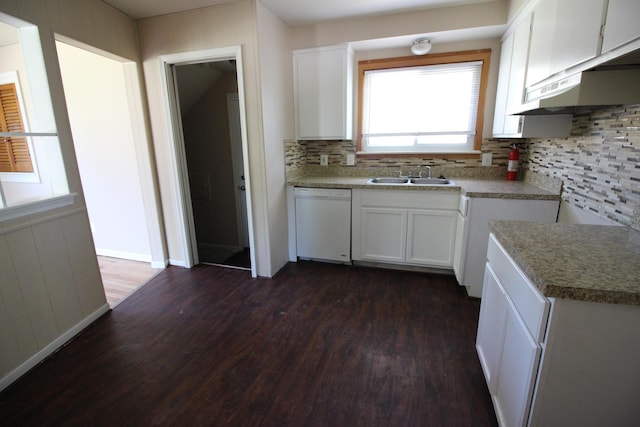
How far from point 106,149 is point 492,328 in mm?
3641

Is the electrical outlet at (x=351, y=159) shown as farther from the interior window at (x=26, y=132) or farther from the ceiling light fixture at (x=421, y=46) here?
the interior window at (x=26, y=132)

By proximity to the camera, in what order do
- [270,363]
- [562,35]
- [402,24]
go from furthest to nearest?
1. [402,24]
2. [270,363]
3. [562,35]

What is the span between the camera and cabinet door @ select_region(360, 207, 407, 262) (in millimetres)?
2787

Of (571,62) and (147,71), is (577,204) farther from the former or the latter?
(147,71)

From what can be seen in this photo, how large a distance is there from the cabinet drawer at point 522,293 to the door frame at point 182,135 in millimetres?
2005

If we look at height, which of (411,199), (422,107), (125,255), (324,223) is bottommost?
(125,255)

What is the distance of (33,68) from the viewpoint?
191 centimetres

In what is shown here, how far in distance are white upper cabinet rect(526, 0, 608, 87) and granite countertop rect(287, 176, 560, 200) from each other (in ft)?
2.49

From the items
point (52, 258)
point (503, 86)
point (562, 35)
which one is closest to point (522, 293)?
point (562, 35)

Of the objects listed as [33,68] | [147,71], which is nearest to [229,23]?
[147,71]

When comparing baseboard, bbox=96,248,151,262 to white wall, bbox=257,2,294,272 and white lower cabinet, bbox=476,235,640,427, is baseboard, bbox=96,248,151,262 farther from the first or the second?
white lower cabinet, bbox=476,235,640,427

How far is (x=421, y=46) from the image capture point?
2758 millimetres

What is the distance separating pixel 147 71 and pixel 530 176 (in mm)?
3535

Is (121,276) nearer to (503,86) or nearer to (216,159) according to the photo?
(216,159)
